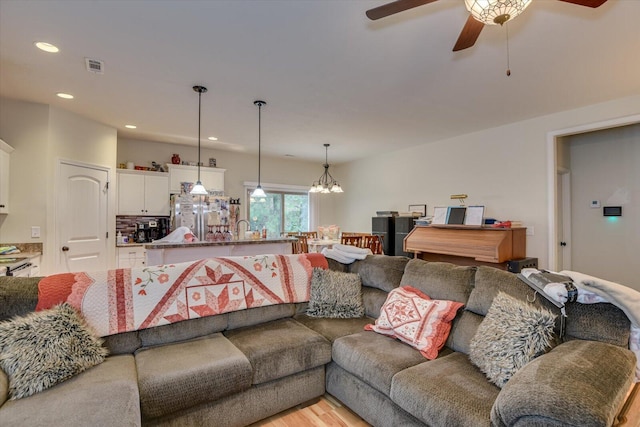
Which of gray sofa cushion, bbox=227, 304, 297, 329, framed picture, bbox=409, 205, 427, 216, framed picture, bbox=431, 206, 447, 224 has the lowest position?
gray sofa cushion, bbox=227, 304, 297, 329

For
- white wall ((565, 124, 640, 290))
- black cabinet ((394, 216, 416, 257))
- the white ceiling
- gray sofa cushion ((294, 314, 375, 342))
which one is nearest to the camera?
the white ceiling

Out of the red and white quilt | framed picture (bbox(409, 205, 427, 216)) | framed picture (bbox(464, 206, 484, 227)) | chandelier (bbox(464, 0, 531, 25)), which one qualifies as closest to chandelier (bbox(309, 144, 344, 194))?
framed picture (bbox(409, 205, 427, 216))

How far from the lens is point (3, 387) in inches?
54.5

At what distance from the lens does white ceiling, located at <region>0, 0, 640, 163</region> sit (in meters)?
2.04

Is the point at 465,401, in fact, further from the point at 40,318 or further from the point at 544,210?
the point at 544,210

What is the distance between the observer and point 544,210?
4059mm

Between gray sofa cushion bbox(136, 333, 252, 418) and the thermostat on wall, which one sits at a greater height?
the thermostat on wall

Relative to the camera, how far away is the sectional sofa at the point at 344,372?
1.23 metres

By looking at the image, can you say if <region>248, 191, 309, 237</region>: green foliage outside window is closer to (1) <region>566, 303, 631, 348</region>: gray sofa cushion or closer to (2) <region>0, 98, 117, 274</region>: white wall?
(2) <region>0, 98, 117, 274</region>: white wall

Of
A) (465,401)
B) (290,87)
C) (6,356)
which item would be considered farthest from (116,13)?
(465,401)

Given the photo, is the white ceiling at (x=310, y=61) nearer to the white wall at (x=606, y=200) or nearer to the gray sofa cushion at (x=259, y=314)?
the white wall at (x=606, y=200)

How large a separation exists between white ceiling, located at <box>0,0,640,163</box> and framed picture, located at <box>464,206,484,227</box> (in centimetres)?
124

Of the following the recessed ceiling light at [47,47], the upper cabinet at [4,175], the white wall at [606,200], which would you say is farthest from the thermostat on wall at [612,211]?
the upper cabinet at [4,175]

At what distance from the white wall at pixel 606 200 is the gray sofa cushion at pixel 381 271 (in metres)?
3.88
